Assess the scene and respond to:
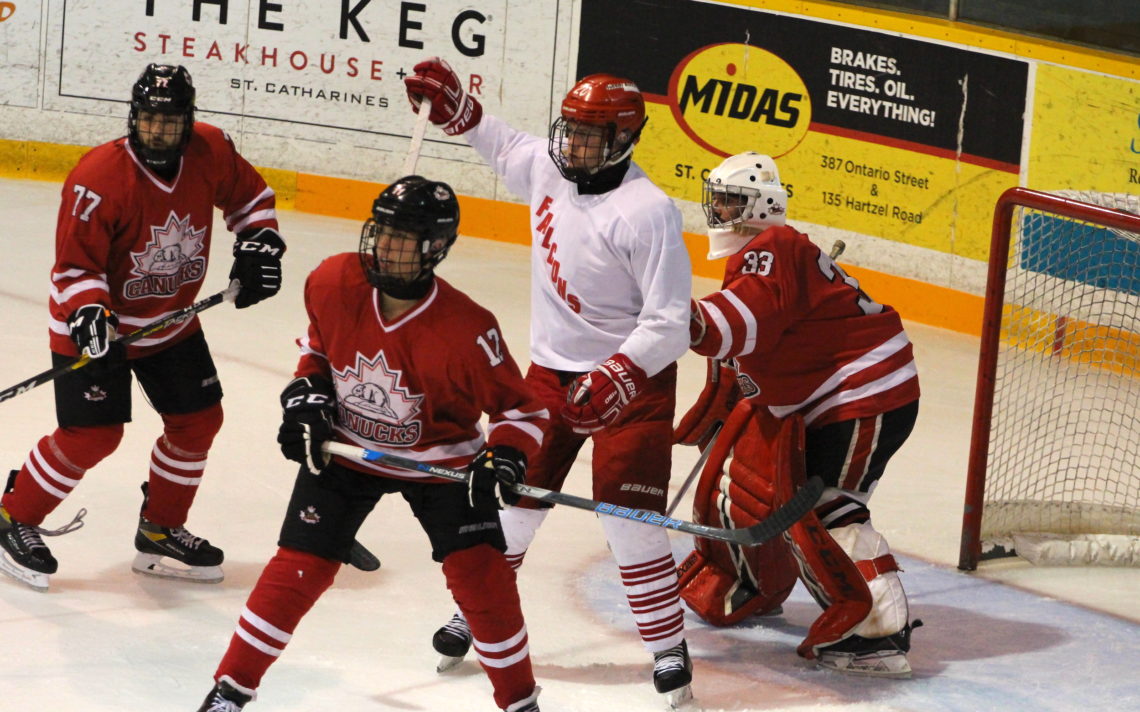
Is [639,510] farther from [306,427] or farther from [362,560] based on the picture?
[362,560]

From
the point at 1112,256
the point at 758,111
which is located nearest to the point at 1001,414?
the point at 1112,256

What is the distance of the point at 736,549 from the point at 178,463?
137 cm

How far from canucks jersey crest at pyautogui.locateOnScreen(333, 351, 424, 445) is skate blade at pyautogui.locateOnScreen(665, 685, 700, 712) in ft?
2.82

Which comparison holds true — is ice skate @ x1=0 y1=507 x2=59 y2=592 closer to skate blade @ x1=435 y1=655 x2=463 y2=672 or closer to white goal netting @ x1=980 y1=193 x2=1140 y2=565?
skate blade @ x1=435 y1=655 x2=463 y2=672

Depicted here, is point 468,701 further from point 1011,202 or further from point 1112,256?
point 1112,256

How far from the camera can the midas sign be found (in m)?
7.09

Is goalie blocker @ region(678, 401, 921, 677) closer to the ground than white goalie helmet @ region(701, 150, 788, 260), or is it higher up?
closer to the ground

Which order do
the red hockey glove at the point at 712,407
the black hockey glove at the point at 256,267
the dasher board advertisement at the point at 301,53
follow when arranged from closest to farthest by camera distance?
1. the black hockey glove at the point at 256,267
2. the red hockey glove at the point at 712,407
3. the dasher board advertisement at the point at 301,53

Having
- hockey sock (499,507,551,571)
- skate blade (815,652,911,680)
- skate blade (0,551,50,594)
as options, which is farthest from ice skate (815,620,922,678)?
skate blade (0,551,50,594)

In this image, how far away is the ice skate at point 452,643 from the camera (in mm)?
3465

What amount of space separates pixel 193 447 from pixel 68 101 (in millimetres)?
4580

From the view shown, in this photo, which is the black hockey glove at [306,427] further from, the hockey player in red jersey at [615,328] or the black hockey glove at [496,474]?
the hockey player in red jersey at [615,328]

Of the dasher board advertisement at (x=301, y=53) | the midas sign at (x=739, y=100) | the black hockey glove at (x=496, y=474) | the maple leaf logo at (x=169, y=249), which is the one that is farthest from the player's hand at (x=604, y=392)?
the dasher board advertisement at (x=301, y=53)

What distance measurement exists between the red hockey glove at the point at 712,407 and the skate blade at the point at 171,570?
118 centimetres
